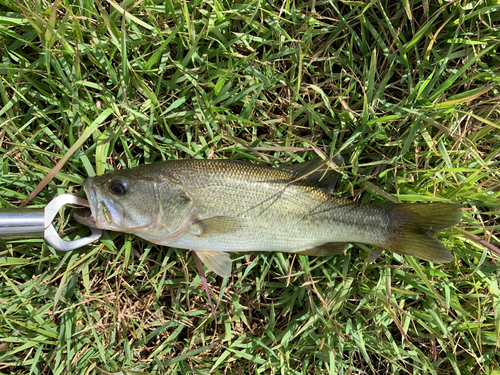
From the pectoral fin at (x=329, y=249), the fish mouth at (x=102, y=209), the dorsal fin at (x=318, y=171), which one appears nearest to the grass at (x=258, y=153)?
the dorsal fin at (x=318, y=171)

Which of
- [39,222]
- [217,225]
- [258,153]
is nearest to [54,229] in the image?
[39,222]

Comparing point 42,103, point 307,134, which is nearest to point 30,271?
point 42,103

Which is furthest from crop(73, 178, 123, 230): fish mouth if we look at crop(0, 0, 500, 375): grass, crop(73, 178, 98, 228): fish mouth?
crop(0, 0, 500, 375): grass

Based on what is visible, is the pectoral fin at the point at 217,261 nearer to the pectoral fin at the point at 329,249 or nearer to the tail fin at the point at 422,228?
the pectoral fin at the point at 329,249

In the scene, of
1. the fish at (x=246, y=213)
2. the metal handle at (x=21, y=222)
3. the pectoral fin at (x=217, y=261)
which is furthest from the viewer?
the pectoral fin at (x=217, y=261)

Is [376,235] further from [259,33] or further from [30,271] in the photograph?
[30,271]

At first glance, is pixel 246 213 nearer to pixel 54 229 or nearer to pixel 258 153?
pixel 258 153

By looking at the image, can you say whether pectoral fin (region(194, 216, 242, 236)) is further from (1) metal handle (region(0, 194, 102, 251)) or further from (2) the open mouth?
(1) metal handle (region(0, 194, 102, 251))
